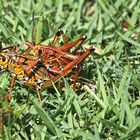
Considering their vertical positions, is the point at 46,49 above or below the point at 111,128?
above

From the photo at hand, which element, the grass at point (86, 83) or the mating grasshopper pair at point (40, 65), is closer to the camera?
the grass at point (86, 83)

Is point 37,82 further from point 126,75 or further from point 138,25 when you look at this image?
point 138,25

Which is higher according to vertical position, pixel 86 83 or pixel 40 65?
pixel 40 65

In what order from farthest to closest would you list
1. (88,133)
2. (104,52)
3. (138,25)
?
(138,25) < (104,52) < (88,133)

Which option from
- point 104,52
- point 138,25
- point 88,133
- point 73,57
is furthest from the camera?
point 138,25

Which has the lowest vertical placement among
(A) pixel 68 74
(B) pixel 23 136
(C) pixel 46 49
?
(B) pixel 23 136

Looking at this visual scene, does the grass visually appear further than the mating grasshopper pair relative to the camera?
No

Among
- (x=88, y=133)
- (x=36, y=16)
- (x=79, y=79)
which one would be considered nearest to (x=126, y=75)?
(x=79, y=79)

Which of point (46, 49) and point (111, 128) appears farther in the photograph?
point (46, 49)
